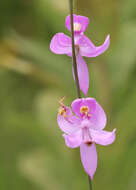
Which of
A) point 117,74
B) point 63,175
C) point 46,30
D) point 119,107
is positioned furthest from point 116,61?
point 46,30

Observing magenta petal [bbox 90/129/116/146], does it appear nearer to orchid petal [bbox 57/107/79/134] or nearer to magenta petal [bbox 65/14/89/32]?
orchid petal [bbox 57/107/79/134]

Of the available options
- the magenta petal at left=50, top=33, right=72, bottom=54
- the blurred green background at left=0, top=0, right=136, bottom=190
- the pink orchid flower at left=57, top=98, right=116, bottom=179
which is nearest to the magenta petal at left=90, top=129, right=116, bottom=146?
the pink orchid flower at left=57, top=98, right=116, bottom=179

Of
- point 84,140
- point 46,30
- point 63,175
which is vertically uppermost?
point 46,30

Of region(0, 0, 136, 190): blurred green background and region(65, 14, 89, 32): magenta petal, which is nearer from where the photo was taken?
region(65, 14, 89, 32): magenta petal

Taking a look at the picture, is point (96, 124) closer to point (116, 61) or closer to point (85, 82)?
point (85, 82)

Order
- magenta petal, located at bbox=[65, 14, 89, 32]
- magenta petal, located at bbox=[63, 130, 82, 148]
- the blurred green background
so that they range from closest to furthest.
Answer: magenta petal, located at bbox=[63, 130, 82, 148], magenta petal, located at bbox=[65, 14, 89, 32], the blurred green background

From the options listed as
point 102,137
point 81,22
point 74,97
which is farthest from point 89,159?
point 74,97

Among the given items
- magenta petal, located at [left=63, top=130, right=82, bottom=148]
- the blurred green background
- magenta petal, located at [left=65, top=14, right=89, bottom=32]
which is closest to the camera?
magenta petal, located at [left=63, top=130, right=82, bottom=148]
